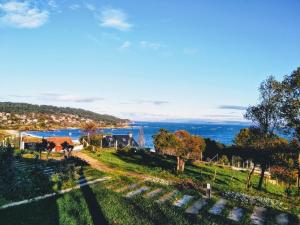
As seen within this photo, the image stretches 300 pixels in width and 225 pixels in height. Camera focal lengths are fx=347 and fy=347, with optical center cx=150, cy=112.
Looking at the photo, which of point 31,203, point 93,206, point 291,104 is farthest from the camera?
point 291,104

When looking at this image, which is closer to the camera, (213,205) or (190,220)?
(190,220)

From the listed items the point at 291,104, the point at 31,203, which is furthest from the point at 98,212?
the point at 291,104

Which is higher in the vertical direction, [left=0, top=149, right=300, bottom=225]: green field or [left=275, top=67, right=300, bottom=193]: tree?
[left=275, top=67, right=300, bottom=193]: tree

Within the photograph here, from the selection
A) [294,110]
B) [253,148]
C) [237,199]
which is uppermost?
[294,110]

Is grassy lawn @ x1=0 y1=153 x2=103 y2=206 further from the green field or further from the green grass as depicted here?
the green grass

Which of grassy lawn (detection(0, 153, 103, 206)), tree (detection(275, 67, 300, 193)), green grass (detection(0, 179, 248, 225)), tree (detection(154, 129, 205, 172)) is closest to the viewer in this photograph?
green grass (detection(0, 179, 248, 225))

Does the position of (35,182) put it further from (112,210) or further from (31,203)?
(112,210)

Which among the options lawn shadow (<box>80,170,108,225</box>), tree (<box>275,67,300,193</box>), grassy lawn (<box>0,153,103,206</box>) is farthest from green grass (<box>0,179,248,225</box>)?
tree (<box>275,67,300,193</box>)

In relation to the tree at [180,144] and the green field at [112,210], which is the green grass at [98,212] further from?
the tree at [180,144]

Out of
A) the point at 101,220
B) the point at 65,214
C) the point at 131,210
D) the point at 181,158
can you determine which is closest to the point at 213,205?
the point at 131,210

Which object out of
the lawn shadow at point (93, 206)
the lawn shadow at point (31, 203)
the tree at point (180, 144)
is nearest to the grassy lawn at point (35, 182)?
the lawn shadow at point (31, 203)

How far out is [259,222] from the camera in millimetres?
15703

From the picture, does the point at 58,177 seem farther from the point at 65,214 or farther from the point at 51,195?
the point at 65,214

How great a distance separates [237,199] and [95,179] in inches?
398
